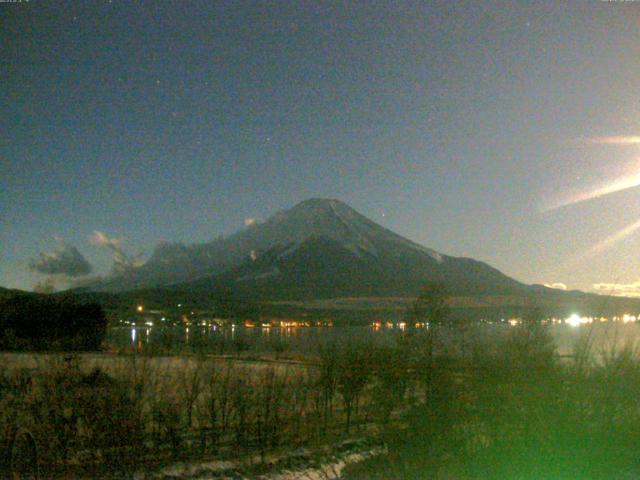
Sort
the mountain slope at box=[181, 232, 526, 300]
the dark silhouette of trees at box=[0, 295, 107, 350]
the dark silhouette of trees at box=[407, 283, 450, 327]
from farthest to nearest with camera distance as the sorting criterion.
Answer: the mountain slope at box=[181, 232, 526, 300] < the dark silhouette of trees at box=[0, 295, 107, 350] < the dark silhouette of trees at box=[407, 283, 450, 327]

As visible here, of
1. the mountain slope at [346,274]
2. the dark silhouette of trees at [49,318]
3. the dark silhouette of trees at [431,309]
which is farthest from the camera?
the mountain slope at [346,274]

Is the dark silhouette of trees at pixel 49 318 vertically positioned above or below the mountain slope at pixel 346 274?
below

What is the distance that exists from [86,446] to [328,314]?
86951 mm

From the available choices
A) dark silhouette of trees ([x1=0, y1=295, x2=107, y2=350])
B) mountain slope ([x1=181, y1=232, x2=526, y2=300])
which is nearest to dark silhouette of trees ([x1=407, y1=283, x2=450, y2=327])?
dark silhouette of trees ([x1=0, y1=295, x2=107, y2=350])

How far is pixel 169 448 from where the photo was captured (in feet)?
41.1

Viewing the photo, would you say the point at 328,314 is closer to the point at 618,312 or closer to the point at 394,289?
the point at 394,289

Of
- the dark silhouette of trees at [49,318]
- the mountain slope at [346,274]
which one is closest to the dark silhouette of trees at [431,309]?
the dark silhouette of trees at [49,318]

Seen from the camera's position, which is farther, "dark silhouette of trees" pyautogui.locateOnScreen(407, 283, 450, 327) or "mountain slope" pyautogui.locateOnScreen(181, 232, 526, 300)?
"mountain slope" pyautogui.locateOnScreen(181, 232, 526, 300)

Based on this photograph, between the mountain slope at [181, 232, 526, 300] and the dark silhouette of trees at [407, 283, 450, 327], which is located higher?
the mountain slope at [181, 232, 526, 300]

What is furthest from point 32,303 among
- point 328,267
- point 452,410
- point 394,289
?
point 328,267

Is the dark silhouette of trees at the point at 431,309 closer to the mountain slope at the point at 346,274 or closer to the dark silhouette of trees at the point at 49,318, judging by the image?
the dark silhouette of trees at the point at 49,318

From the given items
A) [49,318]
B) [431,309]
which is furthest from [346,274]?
[431,309]

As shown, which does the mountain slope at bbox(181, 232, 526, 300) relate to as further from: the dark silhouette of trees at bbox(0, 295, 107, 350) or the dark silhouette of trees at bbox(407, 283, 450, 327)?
the dark silhouette of trees at bbox(407, 283, 450, 327)

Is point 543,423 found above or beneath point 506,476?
above
